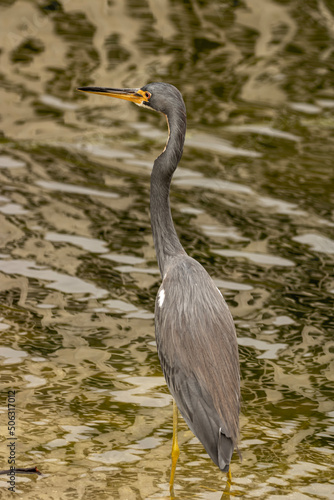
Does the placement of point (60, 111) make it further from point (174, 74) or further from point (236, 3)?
point (236, 3)

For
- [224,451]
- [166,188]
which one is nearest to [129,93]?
[166,188]

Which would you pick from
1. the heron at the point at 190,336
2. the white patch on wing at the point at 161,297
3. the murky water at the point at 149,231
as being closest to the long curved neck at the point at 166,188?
the heron at the point at 190,336

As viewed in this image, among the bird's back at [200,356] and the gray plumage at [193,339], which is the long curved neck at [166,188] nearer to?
the gray plumage at [193,339]

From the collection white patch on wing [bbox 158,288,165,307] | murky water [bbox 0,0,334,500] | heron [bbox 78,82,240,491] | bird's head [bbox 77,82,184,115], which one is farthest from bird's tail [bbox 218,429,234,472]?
bird's head [bbox 77,82,184,115]

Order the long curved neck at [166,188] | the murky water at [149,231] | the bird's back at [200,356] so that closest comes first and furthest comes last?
the bird's back at [200,356] → the long curved neck at [166,188] → the murky water at [149,231]

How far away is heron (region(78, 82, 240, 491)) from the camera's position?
17.4 feet

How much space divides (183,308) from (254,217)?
5403mm

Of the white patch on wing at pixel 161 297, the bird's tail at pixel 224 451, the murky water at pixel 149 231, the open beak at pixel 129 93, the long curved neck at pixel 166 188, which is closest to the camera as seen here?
the bird's tail at pixel 224 451

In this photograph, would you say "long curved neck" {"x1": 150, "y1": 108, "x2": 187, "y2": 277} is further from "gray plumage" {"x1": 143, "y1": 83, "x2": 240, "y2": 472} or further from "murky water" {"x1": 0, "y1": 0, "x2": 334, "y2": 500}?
"murky water" {"x1": 0, "y1": 0, "x2": 334, "y2": 500}

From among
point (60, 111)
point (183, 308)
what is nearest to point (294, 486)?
point (183, 308)

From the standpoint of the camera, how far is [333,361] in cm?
773

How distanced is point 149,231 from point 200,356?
490 centimetres

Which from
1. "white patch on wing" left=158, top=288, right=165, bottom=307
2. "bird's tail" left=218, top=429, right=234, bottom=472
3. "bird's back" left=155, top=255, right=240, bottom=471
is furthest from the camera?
"white patch on wing" left=158, top=288, right=165, bottom=307

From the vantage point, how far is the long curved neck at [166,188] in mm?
6121
